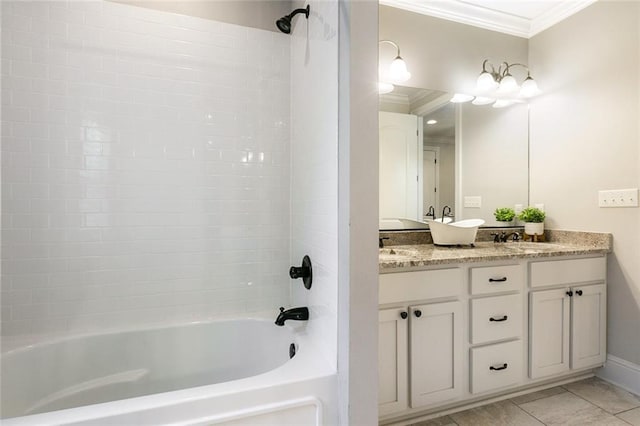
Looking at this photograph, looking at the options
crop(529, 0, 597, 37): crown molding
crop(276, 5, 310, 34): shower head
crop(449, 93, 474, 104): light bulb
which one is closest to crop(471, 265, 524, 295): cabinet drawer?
crop(449, 93, 474, 104): light bulb

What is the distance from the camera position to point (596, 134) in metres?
2.25

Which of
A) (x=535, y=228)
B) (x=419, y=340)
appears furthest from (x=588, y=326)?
(x=419, y=340)

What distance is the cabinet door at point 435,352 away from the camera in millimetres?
1671

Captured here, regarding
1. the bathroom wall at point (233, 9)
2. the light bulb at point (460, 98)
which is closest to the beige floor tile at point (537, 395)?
the light bulb at point (460, 98)

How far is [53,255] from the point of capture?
1518 mm

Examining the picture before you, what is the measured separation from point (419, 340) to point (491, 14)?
8.03 ft

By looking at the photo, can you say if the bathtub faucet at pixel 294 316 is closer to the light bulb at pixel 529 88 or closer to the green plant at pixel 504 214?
the green plant at pixel 504 214

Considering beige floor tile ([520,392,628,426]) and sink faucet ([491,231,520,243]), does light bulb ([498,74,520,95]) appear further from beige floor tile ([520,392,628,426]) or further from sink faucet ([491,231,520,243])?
beige floor tile ([520,392,628,426])

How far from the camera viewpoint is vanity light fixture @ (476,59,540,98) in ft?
8.31

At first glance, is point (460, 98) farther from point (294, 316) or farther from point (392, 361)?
point (294, 316)

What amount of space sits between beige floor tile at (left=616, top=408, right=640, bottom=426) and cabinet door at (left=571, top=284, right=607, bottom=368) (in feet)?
1.00

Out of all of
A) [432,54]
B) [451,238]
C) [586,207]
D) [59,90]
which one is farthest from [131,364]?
[586,207]

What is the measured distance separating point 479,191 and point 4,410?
2957 millimetres

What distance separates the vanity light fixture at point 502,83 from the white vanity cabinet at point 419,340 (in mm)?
1608
